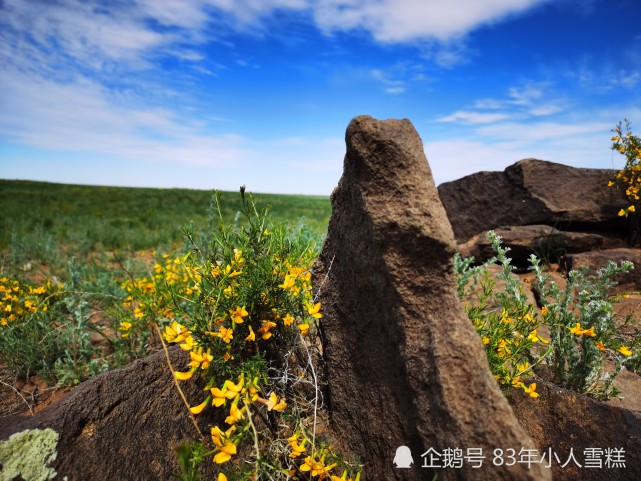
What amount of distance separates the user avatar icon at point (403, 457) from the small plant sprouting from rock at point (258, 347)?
0.75 feet

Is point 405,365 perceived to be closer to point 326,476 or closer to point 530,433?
point 326,476

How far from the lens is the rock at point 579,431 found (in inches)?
84.3

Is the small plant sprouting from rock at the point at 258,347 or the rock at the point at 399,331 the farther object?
the small plant sprouting from rock at the point at 258,347

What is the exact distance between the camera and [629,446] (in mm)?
2199

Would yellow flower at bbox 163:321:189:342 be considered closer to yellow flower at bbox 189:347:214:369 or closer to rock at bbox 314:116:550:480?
yellow flower at bbox 189:347:214:369

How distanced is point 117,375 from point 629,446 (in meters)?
2.76

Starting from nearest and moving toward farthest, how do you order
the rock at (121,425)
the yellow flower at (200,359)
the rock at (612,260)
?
Result: the yellow flower at (200,359) → the rock at (121,425) → the rock at (612,260)

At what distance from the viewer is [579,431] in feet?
7.38

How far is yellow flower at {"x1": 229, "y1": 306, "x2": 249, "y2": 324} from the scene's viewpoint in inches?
79.4

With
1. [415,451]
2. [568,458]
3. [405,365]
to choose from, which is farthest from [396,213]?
[568,458]

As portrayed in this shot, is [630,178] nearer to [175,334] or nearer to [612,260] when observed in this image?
[612,260]

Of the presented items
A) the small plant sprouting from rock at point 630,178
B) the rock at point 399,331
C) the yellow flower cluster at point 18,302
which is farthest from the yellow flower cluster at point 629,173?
the yellow flower cluster at point 18,302

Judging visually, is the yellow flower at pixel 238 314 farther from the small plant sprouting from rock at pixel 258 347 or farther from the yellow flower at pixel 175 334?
the yellow flower at pixel 175 334

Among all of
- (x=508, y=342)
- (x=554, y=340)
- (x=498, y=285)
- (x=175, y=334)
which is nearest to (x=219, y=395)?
(x=175, y=334)
